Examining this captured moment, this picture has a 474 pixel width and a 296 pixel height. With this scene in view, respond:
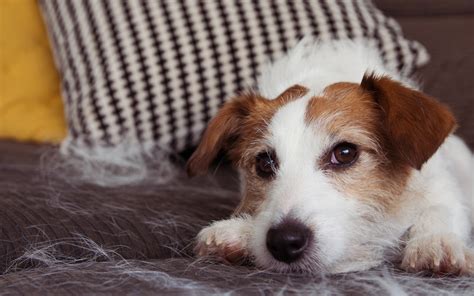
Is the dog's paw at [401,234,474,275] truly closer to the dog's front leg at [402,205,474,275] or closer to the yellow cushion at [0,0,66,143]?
the dog's front leg at [402,205,474,275]

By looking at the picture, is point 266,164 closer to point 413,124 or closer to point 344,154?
point 344,154

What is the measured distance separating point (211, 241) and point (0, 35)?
3.99ft

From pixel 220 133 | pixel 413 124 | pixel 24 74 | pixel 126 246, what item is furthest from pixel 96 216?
pixel 24 74

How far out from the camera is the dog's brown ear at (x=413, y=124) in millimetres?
1104

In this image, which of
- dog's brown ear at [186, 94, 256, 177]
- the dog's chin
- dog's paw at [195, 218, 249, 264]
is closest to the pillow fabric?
dog's brown ear at [186, 94, 256, 177]

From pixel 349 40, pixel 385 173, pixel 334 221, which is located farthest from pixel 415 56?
pixel 334 221

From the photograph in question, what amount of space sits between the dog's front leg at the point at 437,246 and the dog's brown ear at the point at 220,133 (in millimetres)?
376

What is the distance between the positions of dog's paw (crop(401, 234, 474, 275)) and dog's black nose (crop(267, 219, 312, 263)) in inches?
6.2

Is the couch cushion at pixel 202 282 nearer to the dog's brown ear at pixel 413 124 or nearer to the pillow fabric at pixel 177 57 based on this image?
the dog's brown ear at pixel 413 124

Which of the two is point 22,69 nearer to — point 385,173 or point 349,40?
point 349,40

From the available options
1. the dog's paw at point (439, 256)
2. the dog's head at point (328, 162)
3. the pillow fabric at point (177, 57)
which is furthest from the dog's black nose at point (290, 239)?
the pillow fabric at point (177, 57)

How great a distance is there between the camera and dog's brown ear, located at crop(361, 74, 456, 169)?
1.10 metres

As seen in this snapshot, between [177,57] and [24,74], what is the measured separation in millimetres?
554

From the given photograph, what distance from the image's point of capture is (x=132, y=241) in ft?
3.96
